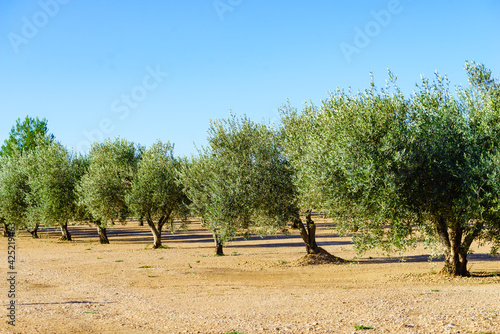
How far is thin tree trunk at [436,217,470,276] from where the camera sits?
21.5 meters

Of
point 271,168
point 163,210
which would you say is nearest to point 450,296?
point 271,168

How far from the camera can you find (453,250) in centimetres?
2195

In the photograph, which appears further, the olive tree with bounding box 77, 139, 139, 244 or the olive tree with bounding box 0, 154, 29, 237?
the olive tree with bounding box 0, 154, 29, 237

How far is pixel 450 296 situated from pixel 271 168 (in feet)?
45.4

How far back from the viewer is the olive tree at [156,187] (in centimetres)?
4103

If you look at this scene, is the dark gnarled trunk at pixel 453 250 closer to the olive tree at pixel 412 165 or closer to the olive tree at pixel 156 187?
the olive tree at pixel 412 165

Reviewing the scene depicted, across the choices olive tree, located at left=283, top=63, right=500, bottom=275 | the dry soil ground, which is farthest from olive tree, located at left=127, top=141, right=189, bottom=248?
olive tree, located at left=283, top=63, right=500, bottom=275

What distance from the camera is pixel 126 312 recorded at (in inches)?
587

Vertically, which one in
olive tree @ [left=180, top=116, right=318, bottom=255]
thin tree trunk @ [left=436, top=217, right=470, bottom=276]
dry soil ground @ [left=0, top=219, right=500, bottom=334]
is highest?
Answer: olive tree @ [left=180, top=116, right=318, bottom=255]

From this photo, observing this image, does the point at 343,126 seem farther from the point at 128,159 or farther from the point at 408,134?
the point at 128,159

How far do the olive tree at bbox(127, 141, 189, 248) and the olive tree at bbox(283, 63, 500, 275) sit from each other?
2226 centimetres

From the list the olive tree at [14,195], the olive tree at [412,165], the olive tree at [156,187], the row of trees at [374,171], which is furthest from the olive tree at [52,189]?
the olive tree at [412,165]

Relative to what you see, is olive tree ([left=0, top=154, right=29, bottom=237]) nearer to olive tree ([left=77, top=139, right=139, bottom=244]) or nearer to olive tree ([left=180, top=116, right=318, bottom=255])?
olive tree ([left=77, top=139, right=139, bottom=244])

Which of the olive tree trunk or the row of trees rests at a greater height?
the row of trees
